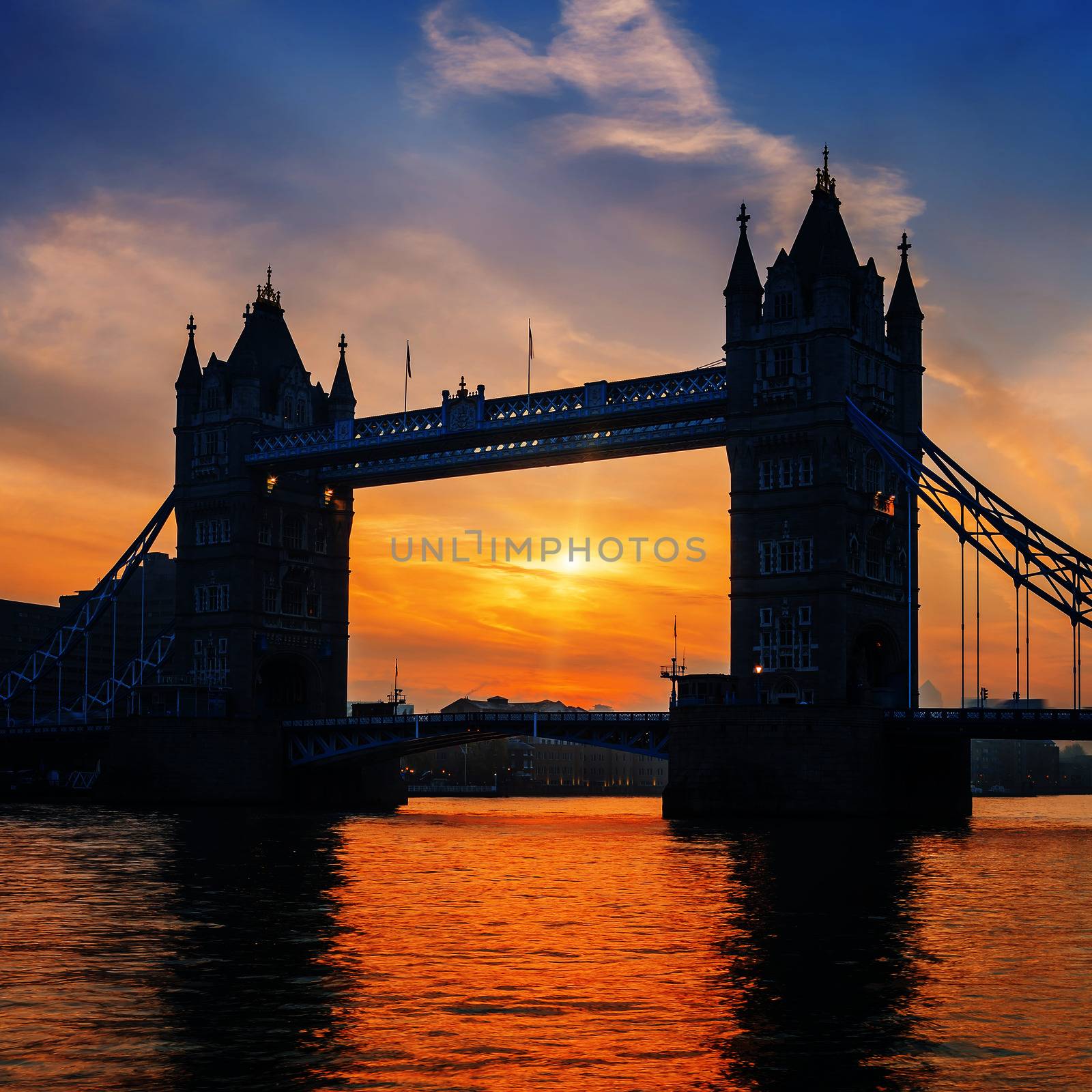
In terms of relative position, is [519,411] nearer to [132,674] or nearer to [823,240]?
[823,240]

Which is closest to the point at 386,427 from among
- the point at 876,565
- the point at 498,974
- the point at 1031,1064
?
the point at 876,565

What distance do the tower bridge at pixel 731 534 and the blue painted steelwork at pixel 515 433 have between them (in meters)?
0.20

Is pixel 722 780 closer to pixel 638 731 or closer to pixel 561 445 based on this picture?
pixel 638 731

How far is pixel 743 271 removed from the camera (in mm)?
95062

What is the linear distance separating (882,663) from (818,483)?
1336cm

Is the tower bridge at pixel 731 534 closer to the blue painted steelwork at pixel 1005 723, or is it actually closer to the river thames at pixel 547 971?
the blue painted steelwork at pixel 1005 723

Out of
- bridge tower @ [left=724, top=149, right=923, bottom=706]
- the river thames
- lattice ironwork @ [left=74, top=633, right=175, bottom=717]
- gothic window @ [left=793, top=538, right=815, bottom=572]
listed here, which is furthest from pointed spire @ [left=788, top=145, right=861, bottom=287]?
lattice ironwork @ [left=74, top=633, right=175, bottom=717]

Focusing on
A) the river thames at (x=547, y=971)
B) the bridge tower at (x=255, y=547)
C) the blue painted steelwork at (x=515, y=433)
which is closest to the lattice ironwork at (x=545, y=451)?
the blue painted steelwork at (x=515, y=433)

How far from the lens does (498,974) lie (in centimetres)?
3309

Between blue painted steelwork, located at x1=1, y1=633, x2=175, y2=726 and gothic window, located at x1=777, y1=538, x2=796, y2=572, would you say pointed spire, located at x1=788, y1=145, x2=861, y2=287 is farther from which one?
blue painted steelwork, located at x1=1, y1=633, x2=175, y2=726

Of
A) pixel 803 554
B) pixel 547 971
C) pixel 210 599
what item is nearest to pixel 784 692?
pixel 803 554

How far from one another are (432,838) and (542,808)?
265 ft

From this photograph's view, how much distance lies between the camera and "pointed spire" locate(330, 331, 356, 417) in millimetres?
126188

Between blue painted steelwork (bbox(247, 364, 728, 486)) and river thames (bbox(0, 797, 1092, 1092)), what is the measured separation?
122 feet
